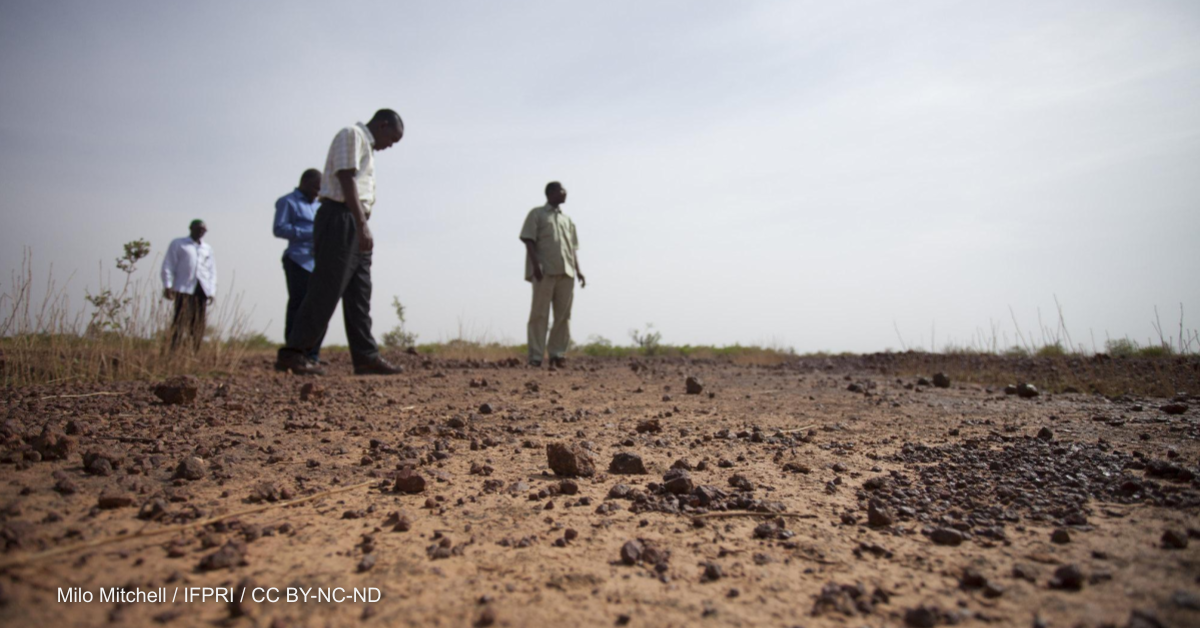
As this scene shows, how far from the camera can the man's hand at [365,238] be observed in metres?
4.93

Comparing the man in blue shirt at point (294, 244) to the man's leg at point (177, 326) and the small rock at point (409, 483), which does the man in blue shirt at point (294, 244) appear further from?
the small rock at point (409, 483)

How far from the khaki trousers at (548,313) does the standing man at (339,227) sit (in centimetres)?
314

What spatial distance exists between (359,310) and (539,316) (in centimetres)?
311

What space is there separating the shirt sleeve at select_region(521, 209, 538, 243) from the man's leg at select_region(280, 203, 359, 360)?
3204 millimetres

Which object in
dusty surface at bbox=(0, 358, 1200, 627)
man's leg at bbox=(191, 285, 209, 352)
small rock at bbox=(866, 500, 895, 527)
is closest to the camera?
dusty surface at bbox=(0, 358, 1200, 627)

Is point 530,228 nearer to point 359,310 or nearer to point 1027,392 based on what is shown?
point 359,310

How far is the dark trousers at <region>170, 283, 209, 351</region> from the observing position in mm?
6285

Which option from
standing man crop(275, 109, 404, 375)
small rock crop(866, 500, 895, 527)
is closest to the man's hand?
standing man crop(275, 109, 404, 375)

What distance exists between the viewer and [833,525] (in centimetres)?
191

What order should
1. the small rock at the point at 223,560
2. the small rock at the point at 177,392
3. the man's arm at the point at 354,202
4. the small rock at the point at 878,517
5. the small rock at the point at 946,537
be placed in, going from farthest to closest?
the man's arm at the point at 354,202
the small rock at the point at 177,392
the small rock at the point at 878,517
the small rock at the point at 946,537
the small rock at the point at 223,560

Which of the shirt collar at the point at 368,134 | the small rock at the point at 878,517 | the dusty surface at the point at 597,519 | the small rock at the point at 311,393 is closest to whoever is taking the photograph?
the dusty surface at the point at 597,519

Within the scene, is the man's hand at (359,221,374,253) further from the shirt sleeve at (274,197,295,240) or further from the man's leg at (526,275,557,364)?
the man's leg at (526,275,557,364)

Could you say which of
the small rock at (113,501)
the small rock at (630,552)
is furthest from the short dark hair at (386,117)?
the small rock at (630,552)

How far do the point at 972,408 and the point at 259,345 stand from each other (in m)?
11.4
